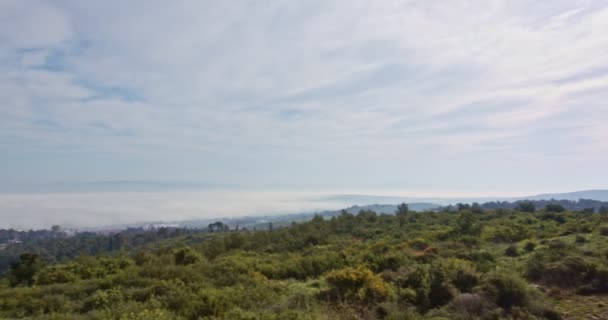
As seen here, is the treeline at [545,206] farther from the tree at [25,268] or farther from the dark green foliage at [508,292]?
the tree at [25,268]

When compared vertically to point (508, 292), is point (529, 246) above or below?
below

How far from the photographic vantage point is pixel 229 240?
41.3m

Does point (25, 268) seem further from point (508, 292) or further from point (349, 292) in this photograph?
point (508, 292)

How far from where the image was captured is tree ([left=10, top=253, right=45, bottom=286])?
74.6ft

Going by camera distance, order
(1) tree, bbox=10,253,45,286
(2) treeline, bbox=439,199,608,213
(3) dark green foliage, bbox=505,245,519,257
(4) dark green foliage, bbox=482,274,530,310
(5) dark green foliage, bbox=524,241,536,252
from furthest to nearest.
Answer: (2) treeline, bbox=439,199,608,213 → (1) tree, bbox=10,253,45,286 → (5) dark green foliage, bbox=524,241,536,252 → (3) dark green foliage, bbox=505,245,519,257 → (4) dark green foliage, bbox=482,274,530,310

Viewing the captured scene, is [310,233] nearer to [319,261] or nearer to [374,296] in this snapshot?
[319,261]

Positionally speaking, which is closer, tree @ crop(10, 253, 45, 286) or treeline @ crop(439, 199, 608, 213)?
tree @ crop(10, 253, 45, 286)

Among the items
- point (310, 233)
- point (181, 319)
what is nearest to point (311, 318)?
point (181, 319)

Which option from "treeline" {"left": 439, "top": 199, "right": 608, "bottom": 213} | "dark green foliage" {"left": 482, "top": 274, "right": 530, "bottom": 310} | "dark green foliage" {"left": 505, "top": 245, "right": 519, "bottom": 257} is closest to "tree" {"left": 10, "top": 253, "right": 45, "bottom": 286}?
"dark green foliage" {"left": 482, "top": 274, "right": 530, "bottom": 310}

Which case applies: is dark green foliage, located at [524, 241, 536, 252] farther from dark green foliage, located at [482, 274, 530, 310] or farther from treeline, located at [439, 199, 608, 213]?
treeline, located at [439, 199, 608, 213]

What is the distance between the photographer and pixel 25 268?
23.6m

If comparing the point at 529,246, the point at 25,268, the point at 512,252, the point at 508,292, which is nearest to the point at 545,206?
the point at 529,246

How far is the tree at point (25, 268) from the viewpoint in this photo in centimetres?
2273

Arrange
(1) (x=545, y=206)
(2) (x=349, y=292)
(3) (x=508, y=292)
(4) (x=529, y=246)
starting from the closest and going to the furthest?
(3) (x=508, y=292) → (2) (x=349, y=292) → (4) (x=529, y=246) → (1) (x=545, y=206)
